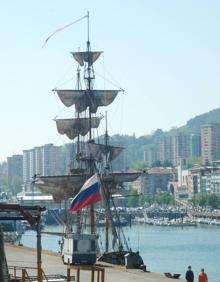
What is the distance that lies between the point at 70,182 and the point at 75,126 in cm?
890

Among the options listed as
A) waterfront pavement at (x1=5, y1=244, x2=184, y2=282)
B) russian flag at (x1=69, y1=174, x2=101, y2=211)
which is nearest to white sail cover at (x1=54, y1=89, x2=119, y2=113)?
waterfront pavement at (x1=5, y1=244, x2=184, y2=282)

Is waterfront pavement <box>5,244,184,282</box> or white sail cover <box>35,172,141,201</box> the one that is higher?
white sail cover <box>35,172,141,201</box>

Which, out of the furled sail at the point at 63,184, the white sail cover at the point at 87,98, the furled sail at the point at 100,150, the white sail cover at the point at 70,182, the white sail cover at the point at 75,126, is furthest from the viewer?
the white sail cover at the point at 75,126

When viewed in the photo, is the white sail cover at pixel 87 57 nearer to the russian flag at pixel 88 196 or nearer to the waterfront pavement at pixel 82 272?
the waterfront pavement at pixel 82 272

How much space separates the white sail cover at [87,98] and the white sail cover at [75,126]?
93 cm

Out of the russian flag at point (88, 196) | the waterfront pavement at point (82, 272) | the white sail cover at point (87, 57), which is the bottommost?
the waterfront pavement at point (82, 272)

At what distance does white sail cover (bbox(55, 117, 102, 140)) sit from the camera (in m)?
82.9

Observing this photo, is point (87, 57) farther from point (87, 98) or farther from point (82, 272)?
point (82, 272)

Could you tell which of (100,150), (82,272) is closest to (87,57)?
(100,150)

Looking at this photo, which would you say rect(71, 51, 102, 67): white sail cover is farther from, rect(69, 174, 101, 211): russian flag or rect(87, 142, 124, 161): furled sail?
rect(69, 174, 101, 211): russian flag

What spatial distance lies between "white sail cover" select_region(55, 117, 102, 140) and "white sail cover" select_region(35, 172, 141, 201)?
21.9ft

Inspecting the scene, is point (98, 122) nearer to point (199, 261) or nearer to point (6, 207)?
point (199, 261)

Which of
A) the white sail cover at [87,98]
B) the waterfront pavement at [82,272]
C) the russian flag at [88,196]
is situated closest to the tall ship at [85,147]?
the white sail cover at [87,98]

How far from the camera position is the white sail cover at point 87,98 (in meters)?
82.1
